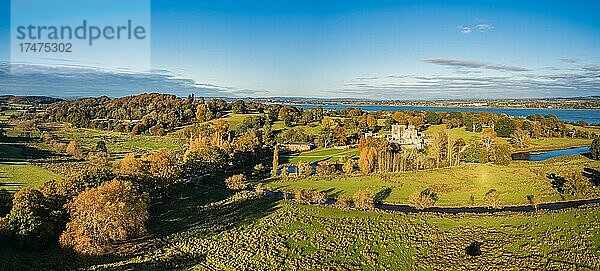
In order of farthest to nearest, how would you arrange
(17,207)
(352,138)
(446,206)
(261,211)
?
1. (352,138)
2. (446,206)
3. (261,211)
4. (17,207)

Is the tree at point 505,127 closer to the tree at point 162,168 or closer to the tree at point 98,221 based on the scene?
the tree at point 162,168

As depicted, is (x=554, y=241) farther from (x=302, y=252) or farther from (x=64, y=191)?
(x=64, y=191)

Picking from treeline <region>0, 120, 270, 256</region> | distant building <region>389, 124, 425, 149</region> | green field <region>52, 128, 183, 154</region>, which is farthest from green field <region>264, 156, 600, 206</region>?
green field <region>52, 128, 183, 154</region>

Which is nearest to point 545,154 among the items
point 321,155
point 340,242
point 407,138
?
point 407,138

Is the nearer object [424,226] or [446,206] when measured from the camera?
[424,226]

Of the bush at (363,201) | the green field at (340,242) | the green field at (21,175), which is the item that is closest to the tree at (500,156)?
the green field at (340,242)

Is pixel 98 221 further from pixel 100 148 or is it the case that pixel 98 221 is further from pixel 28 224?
pixel 100 148

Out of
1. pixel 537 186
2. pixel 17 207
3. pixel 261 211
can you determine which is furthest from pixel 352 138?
pixel 17 207
